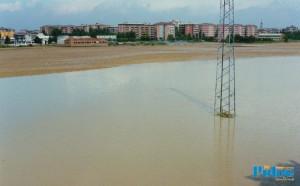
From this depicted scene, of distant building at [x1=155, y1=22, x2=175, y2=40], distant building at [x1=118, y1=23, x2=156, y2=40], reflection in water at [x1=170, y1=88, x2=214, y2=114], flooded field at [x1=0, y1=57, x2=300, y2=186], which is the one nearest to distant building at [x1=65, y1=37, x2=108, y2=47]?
distant building at [x1=155, y1=22, x2=175, y2=40]

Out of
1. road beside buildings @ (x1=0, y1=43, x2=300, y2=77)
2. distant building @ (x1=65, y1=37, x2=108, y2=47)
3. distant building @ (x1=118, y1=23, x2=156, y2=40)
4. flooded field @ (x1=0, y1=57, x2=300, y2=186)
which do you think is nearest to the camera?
flooded field @ (x1=0, y1=57, x2=300, y2=186)

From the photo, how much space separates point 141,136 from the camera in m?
9.90

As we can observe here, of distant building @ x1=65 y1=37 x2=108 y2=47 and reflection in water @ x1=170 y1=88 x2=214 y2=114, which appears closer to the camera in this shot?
reflection in water @ x1=170 y1=88 x2=214 y2=114

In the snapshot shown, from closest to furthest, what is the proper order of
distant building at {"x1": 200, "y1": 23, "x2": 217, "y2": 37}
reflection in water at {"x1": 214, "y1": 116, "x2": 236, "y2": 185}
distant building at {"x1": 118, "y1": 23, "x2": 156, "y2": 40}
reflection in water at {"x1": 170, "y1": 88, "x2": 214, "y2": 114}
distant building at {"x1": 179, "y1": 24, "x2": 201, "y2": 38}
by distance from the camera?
reflection in water at {"x1": 214, "y1": 116, "x2": 236, "y2": 185} < reflection in water at {"x1": 170, "y1": 88, "x2": 214, "y2": 114} < distant building at {"x1": 118, "y1": 23, "x2": 156, "y2": 40} < distant building at {"x1": 179, "y1": 24, "x2": 201, "y2": 38} < distant building at {"x1": 200, "y1": 23, "x2": 217, "y2": 37}

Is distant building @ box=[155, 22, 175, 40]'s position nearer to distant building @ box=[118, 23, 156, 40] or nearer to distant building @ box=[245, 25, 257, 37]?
distant building @ box=[118, 23, 156, 40]

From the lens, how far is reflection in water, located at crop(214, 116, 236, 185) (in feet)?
23.7

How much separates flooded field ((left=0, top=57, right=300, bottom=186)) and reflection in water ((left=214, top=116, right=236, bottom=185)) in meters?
0.02

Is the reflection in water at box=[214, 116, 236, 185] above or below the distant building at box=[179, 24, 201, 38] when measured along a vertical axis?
below

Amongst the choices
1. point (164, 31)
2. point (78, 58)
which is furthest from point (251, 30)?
point (78, 58)

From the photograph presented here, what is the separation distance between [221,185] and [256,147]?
244cm

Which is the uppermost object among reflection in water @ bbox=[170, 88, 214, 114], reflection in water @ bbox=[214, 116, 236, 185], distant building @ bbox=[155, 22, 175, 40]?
distant building @ bbox=[155, 22, 175, 40]

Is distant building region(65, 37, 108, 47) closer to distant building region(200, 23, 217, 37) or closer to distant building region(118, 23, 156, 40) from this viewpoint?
distant building region(118, 23, 156, 40)

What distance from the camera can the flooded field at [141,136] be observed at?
734 cm

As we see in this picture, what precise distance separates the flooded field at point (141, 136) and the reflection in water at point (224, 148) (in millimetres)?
17
